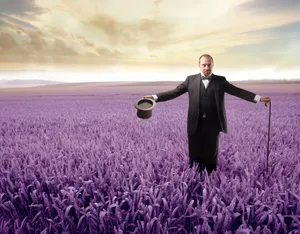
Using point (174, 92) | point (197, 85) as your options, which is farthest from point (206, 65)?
point (174, 92)

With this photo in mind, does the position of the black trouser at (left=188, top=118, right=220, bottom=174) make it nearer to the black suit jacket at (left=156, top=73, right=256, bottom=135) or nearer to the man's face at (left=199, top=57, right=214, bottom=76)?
the black suit jacket at (left=156, top=73, right=256, bottom=135)

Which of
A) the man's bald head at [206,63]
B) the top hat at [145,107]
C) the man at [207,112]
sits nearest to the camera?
the top hat at [145,107]

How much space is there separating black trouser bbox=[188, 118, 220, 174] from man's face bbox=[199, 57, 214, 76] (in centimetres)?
48

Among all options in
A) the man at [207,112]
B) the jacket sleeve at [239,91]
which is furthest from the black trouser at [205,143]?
the jacket sleeve at [239,91]

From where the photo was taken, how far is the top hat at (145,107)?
94.0 inches

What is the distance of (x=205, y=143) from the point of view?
109 inches

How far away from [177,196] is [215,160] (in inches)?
38.6

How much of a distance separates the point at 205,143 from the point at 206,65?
79cm

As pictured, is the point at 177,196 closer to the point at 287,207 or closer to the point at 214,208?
the point at 214,208

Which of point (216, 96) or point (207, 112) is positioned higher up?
point (216, 96)

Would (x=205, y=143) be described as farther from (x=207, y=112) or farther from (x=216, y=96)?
(x=216, y=96)

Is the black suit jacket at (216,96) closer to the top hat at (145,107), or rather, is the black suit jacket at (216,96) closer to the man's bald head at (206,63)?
the man's bald head at (206,63)

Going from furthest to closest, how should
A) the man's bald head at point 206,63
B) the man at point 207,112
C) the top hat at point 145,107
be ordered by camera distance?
the man at point 207,112 → the man's bald head at point 206,63 → the top hat at point 145,107

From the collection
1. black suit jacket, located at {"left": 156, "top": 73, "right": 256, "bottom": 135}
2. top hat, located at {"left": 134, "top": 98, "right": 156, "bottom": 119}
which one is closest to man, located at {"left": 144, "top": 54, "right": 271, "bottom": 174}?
black suit jacket, located at {"left": 156, "top": 73, "right": 256, "bottom": 135}
